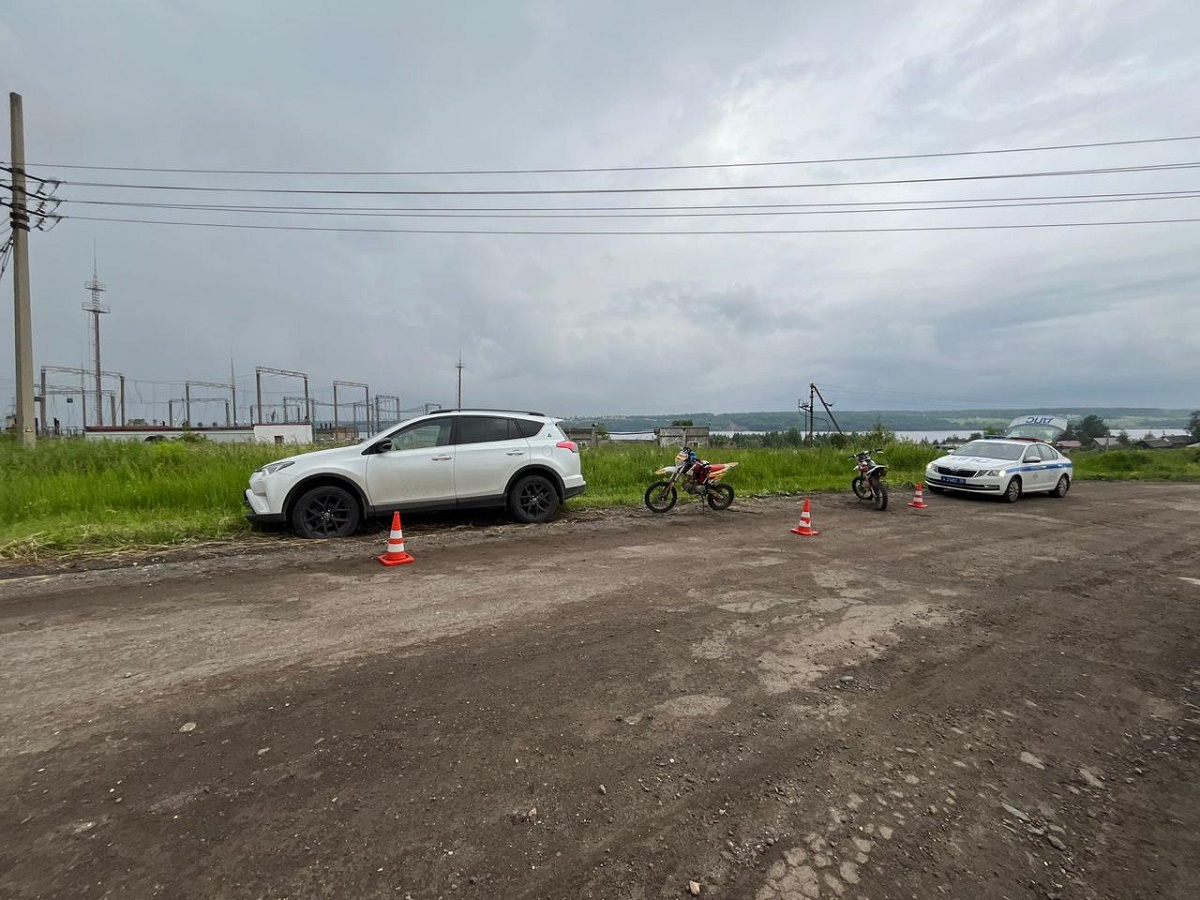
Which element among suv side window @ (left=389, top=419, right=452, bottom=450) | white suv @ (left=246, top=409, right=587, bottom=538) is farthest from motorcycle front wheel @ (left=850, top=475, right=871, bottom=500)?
suv side window @ (left=389, top=419, right=452, bottom=450)

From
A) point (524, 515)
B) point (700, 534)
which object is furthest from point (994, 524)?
point (524, 515)

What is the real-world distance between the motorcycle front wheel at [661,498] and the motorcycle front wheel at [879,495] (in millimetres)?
4366

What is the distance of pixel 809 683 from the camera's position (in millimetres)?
3529

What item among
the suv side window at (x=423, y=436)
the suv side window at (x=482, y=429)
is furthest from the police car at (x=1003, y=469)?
the suv side window at (x=423, y=436)

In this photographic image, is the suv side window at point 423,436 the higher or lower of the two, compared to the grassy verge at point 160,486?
higher

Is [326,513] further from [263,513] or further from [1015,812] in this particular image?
[1015,812]

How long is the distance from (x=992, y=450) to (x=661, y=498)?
976 cm

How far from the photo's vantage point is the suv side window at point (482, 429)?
8.50m

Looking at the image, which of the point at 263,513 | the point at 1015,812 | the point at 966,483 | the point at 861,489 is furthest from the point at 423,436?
the point at 966,483

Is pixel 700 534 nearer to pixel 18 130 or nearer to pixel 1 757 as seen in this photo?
pixel 1 757

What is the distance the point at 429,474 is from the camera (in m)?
8.16

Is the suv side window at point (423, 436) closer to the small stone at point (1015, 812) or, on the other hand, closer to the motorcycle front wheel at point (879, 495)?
the small stone at point (1015, 812)

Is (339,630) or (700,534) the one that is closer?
(339,630)

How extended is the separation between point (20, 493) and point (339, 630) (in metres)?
8.43
